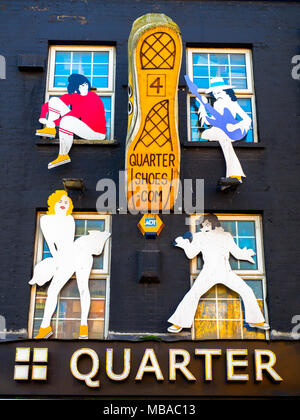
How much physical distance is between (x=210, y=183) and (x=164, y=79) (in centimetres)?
215

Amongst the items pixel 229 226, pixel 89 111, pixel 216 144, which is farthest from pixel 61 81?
pixel 229 226

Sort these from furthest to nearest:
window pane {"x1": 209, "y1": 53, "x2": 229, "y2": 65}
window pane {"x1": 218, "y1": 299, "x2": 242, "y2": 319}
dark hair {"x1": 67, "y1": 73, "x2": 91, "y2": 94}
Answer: window pane {"x1": 209, "y1": 53, "x2": 229, "y2": 65}
dark hair {"x1": 67, "y1": 73, "x2": 91, "y2": 94}
window pane {"x1": 218, "y1": 299, "x2": 242, "y2": 319}

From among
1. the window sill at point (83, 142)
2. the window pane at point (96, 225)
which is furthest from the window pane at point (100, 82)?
the window pane at point (96, 225)

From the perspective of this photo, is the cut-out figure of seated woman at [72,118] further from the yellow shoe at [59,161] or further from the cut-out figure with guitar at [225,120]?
the cut-out figure with guitar at [225,120]

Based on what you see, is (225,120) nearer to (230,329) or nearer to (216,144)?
(216,144)

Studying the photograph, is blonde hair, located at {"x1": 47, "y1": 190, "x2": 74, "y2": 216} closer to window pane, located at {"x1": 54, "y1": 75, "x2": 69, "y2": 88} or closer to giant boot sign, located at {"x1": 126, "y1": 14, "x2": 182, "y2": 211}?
giant boot sign, located at {"x1": 126, "y1": 14, "x2": 182, "y2": 211}

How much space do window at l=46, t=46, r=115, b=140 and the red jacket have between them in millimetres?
319

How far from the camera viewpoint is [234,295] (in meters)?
11.1

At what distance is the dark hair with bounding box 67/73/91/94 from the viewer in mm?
12156

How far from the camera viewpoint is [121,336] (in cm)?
1062

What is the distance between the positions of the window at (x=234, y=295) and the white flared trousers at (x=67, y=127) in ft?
8.23

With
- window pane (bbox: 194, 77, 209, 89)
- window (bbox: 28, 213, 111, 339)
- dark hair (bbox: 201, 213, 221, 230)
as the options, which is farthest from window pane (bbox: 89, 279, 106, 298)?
window pane (bbox: 194, 77, 209, 89)

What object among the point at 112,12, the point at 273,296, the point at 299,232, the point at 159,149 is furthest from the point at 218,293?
the point at 112,12

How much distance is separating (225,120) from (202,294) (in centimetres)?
340
